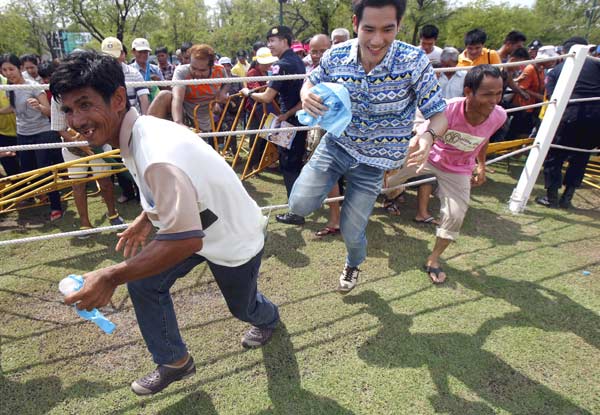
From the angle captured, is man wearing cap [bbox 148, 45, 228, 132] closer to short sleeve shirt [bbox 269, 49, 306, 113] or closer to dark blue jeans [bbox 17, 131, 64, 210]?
short sleeve shirt [bbox 269, 49, 306, 113]

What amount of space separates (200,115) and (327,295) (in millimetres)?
2944

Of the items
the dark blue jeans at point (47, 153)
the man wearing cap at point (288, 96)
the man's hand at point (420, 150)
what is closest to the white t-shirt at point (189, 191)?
the man's hand at point (420, 150)

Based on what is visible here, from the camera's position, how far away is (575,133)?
4.45m

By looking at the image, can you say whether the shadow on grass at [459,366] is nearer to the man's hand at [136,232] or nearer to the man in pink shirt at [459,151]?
the man in pink shirt at [459,151]

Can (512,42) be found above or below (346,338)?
above

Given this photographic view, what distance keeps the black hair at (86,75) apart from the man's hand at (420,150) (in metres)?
1.39

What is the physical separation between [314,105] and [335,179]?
1.81ft

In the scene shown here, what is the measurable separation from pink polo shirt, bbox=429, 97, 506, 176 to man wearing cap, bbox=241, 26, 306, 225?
1.46 m

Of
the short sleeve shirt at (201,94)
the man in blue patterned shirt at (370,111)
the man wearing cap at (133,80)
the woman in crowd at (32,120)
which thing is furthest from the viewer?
the man wearing cap at (133,80)

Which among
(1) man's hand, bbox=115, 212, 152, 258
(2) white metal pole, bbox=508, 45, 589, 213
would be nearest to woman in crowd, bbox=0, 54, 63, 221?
(1) man's hand, bbox=115, 212, 152, 258

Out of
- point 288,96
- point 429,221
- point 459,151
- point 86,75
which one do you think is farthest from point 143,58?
point 86,75

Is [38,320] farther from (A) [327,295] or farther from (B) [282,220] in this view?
(B) [282,220]

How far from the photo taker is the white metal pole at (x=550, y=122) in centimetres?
374

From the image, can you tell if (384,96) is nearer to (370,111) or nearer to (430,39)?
(370,111)
